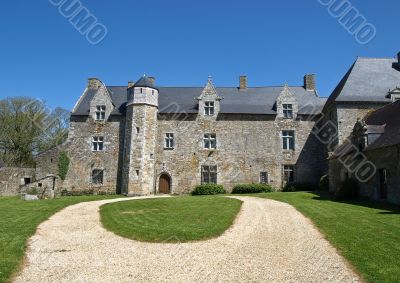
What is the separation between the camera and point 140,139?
2411cm

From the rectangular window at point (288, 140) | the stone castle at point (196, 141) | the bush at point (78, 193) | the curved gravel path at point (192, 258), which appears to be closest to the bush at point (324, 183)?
the stone castle at point (196, 141)

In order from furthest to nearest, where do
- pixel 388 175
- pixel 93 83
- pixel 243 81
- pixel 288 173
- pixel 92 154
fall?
pixel 93 83, pixel 243 81, pixel 92 154, pixel 288 173, pixel 388 175

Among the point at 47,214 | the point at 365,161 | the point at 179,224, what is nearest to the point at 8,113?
the point at 47,214

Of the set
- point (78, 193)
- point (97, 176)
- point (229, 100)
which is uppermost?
point (229, 100)

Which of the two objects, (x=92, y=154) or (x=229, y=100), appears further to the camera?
(x=229, y=100)

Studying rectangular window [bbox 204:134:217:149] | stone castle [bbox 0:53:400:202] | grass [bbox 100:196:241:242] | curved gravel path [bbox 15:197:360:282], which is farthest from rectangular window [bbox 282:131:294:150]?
curved gravel path [bbox 15:197:360:282]

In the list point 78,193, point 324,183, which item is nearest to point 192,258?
point 324,183

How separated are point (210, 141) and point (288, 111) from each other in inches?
253

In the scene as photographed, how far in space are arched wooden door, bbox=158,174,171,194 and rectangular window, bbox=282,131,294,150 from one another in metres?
9.06

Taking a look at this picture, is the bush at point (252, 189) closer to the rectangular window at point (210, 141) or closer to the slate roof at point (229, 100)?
the rectangular window at point (210, 141)

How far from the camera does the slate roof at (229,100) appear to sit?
1019 inches

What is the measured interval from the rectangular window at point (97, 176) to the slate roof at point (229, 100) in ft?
14.9

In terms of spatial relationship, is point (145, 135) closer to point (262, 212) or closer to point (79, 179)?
point (79, 179)

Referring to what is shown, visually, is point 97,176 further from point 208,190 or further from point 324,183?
point 324,183
